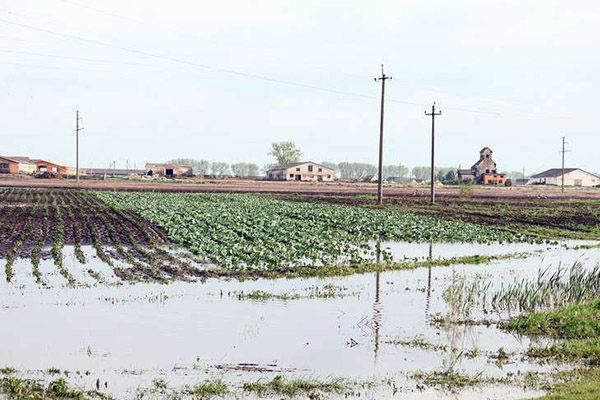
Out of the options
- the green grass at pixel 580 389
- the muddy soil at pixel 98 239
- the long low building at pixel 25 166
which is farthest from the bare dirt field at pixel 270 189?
the green grass at pixel 580 389

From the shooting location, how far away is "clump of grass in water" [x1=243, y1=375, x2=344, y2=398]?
34.9ft

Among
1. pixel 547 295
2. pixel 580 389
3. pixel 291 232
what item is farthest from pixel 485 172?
pixel 580 389

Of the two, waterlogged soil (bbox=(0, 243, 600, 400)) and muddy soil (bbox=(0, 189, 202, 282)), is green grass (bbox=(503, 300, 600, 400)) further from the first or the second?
muddy soil (bbox=(0, 189, 202, 282))

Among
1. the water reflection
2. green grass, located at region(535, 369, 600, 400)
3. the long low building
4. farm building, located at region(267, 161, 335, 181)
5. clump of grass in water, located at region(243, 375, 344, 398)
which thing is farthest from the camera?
farm building, located at region(267, 161, 335, 181)

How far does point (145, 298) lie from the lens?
1747 centimetres

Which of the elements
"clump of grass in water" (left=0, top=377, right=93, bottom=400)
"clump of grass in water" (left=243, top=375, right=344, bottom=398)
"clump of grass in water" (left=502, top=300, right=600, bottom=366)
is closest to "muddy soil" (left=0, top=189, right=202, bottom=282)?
"clump of grass in water" (left=502, top=300, right=600, bottom=366)

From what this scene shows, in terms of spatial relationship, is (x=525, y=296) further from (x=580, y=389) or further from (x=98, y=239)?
(x=98, y=239)

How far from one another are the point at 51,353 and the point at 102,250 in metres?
14.1

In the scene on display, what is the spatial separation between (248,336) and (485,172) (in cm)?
13973

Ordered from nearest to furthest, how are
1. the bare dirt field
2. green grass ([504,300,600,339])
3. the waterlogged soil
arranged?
the waterlogged soil, green grass ([504,300,600,339]), the bare dirt field

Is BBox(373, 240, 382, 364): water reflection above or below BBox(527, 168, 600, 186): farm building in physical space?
below

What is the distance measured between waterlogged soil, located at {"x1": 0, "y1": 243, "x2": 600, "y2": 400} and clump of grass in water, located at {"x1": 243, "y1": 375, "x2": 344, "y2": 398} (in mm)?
240

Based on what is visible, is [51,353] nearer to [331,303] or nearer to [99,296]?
[99,296]

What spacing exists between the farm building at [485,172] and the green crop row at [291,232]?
10090 centimetres
